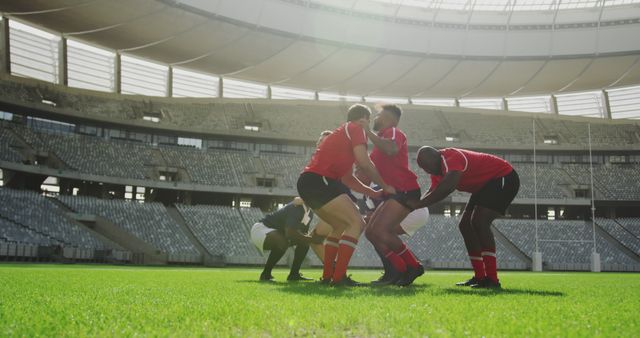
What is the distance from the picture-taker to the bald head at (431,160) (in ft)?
20.7

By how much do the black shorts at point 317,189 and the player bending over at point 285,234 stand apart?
1.68 m

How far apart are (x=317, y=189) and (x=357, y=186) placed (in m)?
0.73

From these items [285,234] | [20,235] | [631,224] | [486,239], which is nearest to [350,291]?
[486,239]

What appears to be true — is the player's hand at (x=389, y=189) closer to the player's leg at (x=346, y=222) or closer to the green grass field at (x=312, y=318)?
the player's leg at (x=346, y=222)

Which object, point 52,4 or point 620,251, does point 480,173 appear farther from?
point 620,251

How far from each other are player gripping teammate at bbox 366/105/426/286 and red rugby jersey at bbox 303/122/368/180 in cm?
28

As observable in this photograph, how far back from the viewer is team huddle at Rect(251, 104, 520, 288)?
5.86 meters

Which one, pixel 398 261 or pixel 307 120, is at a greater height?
pixel 307 120

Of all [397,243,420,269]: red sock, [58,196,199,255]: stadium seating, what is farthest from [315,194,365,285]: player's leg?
[58,196,199,255]: stadium seating

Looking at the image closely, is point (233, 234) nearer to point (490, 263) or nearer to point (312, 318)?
point (490, 263)

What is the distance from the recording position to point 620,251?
35.4 metres

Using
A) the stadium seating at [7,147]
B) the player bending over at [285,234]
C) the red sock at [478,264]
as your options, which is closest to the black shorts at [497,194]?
the red sock at [478,264]

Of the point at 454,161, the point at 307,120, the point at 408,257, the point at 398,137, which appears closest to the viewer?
the point at 454,161

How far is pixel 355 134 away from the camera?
6.00 meters
